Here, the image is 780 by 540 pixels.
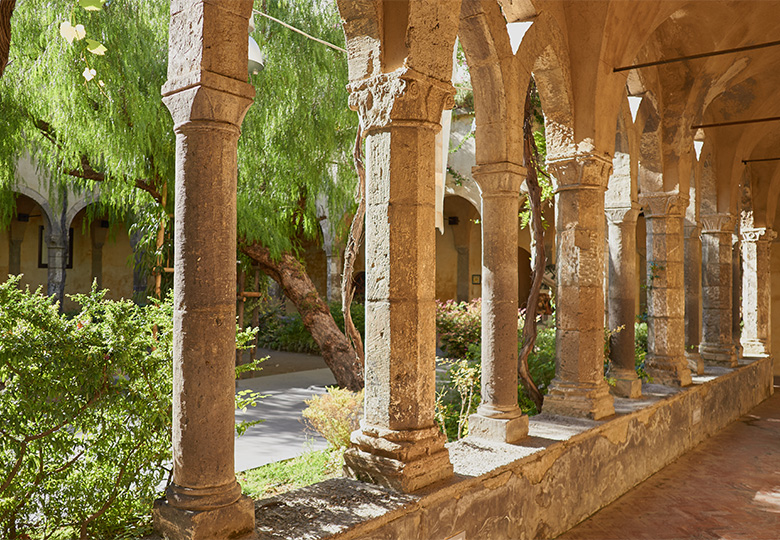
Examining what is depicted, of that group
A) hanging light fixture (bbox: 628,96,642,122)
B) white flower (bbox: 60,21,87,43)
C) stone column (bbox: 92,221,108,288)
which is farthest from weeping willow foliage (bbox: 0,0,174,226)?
stone column (bbox: 92,221,108,288)

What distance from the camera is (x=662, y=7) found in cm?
539

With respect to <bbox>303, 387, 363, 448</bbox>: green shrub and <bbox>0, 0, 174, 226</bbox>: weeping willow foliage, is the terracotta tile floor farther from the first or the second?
<bbox>0, 0, 174, 226</bbox>: weeping willow foliage

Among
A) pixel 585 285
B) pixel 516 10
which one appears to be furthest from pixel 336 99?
pixel 585 285

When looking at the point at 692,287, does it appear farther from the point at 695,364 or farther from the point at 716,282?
the point at 695,364

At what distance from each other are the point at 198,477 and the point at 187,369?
15.3 inches

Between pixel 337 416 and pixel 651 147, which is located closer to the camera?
pixel 337 416

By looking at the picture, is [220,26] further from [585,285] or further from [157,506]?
[585,285]

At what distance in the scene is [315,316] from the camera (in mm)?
7965

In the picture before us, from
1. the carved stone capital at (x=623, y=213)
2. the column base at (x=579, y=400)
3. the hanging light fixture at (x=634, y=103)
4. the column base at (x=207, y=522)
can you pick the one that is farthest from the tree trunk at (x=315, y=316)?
the column base at (x=207, y=522)

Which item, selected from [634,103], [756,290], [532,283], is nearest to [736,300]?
[756,290]

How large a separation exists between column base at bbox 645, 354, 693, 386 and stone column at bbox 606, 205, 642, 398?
783 mm

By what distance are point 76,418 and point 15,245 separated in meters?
16.8

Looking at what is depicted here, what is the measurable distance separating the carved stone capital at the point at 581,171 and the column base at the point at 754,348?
6915 millimetres

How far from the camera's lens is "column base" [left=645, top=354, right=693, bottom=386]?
6406 millimetres
